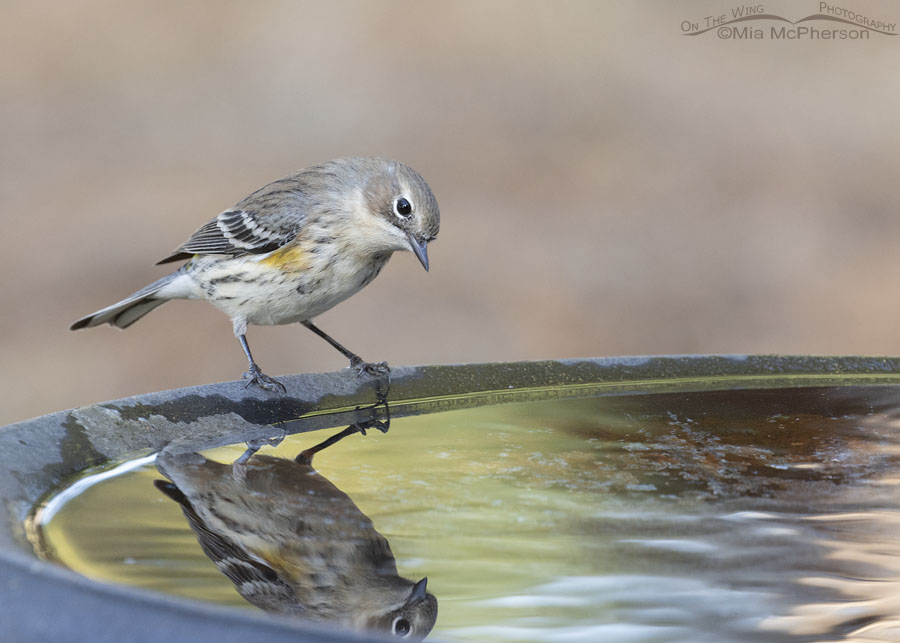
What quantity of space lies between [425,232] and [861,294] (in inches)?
242

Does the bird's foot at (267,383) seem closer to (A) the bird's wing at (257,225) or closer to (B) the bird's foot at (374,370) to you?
(B) the bird's foot at (374,370)

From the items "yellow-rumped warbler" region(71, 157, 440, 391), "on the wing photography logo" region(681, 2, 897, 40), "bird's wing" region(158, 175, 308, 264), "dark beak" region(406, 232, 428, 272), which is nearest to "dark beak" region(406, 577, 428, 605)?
"yellow-rumped warbler" region(71, 157, 440, 391)

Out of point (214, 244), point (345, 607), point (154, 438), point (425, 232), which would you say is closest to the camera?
point (345, 607)

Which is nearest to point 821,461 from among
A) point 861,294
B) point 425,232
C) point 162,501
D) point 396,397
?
point 396,397

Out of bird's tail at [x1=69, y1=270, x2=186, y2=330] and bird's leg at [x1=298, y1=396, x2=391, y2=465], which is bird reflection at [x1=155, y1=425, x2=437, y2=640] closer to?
bird's leg at [x1=298, y1=396, x2=391, y2=465]

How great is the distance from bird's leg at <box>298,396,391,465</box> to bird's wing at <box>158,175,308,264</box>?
126 centimetres

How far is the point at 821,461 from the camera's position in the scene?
2.34 meters

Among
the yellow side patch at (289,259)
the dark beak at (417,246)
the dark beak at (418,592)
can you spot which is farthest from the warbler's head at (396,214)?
the dark beak at (418,592)

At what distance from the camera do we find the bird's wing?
396 centimetres

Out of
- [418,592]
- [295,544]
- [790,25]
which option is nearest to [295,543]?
[295,544]

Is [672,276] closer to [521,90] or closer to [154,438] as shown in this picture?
[521,90]

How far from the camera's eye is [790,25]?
1038cm

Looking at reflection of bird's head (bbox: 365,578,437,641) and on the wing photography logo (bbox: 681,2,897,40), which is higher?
on the wing photography logo (bbox: 681,2,897,40)

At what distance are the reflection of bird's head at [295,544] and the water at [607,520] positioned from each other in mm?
23
